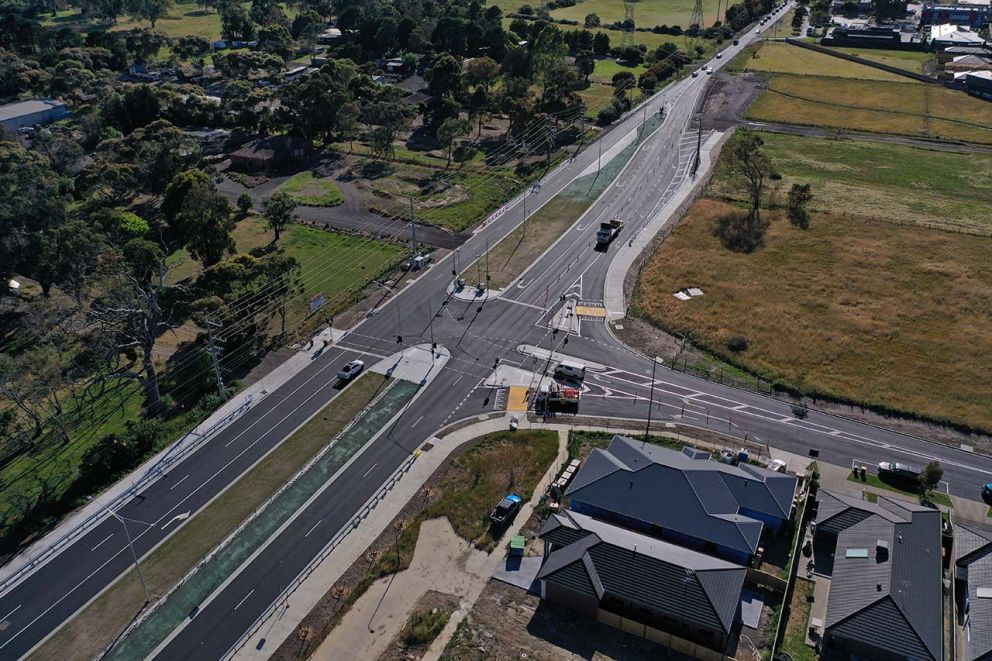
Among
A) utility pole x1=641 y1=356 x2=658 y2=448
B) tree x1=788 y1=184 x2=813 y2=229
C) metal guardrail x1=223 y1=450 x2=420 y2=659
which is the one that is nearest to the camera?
metal guardrail x1=223 y1=450 x2=420 y2=659

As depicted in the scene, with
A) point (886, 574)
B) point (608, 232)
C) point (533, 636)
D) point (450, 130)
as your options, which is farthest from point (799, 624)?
point (450, 130)

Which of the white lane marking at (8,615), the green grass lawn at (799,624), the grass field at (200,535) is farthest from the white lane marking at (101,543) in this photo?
the green grass lawn at (799,624)

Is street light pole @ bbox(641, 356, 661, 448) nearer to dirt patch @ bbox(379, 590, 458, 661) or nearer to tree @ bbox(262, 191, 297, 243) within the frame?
dirt patch @ bbox(379, 590, 458, 661)

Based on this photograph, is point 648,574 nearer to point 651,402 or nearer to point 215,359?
point 651,402

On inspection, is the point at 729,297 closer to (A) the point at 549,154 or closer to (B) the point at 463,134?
(A) the point at 549,154

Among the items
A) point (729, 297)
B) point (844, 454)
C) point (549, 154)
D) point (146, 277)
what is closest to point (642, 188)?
point (549, 154)

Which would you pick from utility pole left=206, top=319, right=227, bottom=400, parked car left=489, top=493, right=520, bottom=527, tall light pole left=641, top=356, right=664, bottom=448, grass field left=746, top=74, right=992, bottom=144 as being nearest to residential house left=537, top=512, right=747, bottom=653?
parked car left=489, top=493, right=520, bottom=527
